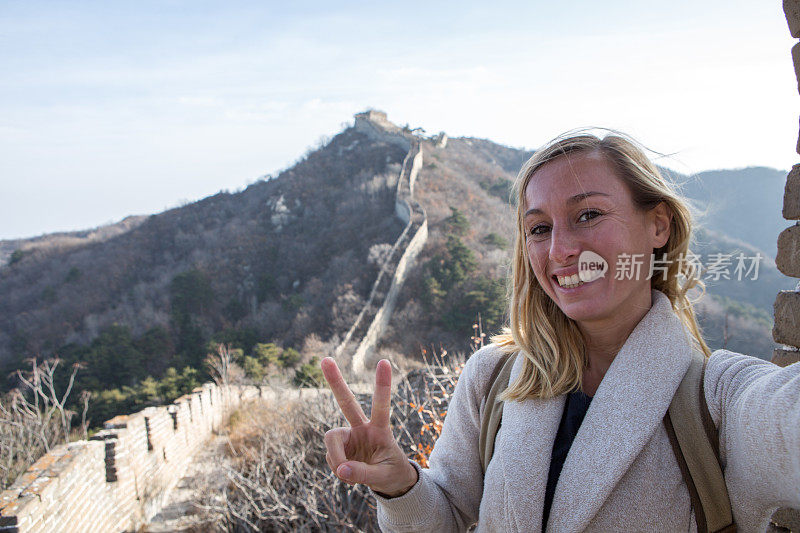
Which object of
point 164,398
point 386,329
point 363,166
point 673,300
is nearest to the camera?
point 673,300

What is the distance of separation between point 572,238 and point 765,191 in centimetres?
2341

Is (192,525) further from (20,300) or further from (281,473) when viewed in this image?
(20,300)

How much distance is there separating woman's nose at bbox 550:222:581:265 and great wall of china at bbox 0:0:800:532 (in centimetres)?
59

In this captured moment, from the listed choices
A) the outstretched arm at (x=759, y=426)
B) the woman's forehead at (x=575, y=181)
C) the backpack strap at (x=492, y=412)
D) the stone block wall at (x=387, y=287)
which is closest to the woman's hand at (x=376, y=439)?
the backpack strap at (x=492, y=412)

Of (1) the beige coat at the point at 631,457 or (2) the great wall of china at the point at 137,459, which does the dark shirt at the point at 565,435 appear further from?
(2) the great wall of china at the point at 137,459

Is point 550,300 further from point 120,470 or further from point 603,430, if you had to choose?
point 120,470

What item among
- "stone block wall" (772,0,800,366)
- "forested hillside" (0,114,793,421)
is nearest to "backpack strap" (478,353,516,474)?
"stone block wall" (772,0,800,366)

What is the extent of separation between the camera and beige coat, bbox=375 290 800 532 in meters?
0.92

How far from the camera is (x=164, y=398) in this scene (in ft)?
46.5

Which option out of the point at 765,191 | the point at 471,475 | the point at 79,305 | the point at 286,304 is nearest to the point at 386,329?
the point at 286,304

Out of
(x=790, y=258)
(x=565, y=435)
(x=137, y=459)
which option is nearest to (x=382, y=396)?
(x=565, y=435)

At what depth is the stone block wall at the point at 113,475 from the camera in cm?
380

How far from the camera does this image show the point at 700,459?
102 cm

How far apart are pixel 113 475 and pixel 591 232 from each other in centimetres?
597
